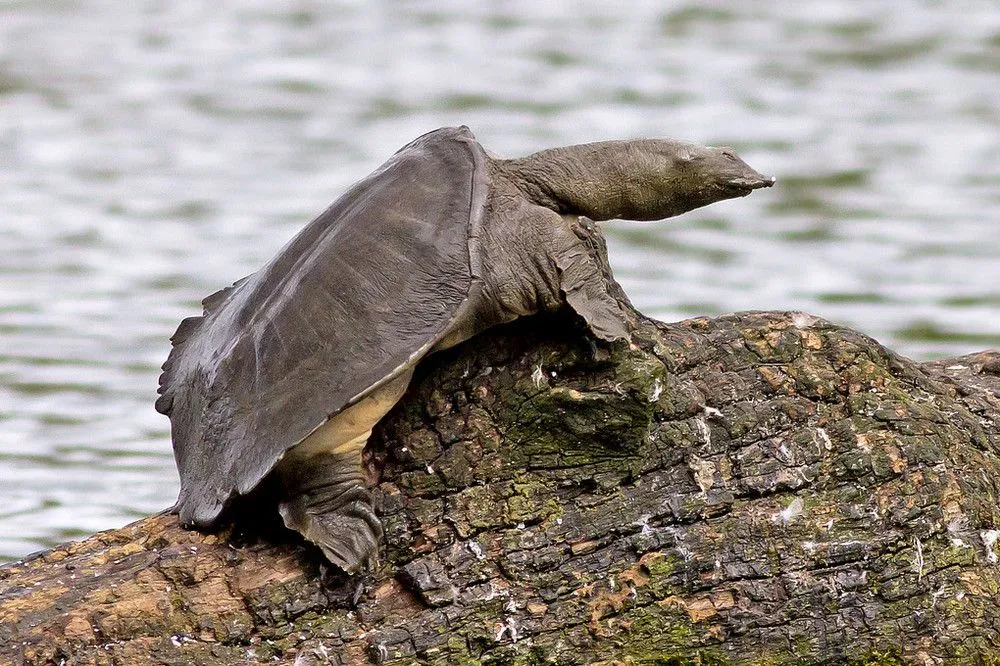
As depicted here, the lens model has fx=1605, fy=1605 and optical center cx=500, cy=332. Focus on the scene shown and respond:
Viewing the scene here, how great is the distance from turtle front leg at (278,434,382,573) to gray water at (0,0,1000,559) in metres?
1.52

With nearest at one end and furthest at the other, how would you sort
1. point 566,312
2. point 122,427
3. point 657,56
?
point 566,312, point 122,427, point 657,56

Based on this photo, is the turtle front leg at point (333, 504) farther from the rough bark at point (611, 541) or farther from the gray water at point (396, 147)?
the gray water at point (396, 147)

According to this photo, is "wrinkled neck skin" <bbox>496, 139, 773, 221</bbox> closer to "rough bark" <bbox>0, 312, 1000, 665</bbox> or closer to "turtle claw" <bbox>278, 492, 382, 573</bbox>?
"rough bark" <bbox>0, 312, 1000, 665</bbox>

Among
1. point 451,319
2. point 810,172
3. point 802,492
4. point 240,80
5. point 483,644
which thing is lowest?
point 483,644

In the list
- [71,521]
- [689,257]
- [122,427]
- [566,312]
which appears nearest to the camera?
[566,312]

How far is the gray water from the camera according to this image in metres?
5.77

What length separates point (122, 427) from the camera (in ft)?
17.1

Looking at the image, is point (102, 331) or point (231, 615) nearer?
point (231, 615)

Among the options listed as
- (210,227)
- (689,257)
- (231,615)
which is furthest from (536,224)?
(210,227)

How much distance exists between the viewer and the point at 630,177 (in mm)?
3402

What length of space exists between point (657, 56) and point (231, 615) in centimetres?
842

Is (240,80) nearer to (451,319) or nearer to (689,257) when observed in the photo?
(689,257)

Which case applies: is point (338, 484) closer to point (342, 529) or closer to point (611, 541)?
point (342, 529)

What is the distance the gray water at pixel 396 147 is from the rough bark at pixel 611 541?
1439 millimetres
